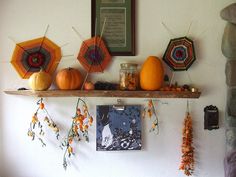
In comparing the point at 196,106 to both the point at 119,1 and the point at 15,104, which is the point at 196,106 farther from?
the point at 15,104

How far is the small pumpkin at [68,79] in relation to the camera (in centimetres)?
159

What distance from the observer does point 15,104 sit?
1754 mm

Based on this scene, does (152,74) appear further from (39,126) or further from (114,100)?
(39,126)

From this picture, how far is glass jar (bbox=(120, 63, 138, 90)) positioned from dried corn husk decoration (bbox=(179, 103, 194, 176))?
1.44 ft

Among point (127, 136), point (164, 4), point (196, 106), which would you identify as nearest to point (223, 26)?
point (164, 4)

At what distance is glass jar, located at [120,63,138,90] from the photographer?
1.63 meters

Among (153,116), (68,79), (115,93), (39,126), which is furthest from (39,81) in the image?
(153,116)

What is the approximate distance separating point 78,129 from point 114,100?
1.05ft

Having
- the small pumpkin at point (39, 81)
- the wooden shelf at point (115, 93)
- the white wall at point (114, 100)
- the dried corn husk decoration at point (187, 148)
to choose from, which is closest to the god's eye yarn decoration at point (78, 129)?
the white wall at point (114, 100)

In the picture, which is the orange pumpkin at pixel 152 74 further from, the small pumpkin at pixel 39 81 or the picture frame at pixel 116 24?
the small pumpkin at pixel 39 81

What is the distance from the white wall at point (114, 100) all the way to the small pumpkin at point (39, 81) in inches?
6.8

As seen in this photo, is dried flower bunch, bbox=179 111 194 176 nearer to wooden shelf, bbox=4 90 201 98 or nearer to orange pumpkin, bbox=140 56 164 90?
wooden shelf, bbox=4 90 201 98

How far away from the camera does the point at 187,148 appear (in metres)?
1.68

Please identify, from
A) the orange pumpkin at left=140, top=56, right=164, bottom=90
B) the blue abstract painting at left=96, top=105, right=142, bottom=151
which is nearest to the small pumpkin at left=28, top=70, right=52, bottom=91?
the blue abstract painting at left=96, top=105, right=142, bottom=151
